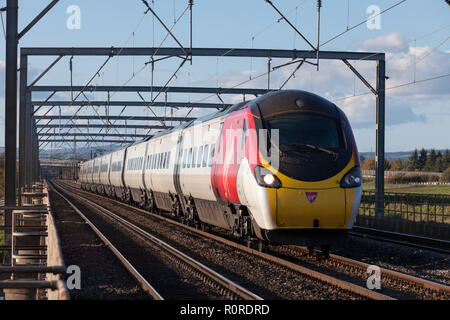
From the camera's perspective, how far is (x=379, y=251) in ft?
49.1

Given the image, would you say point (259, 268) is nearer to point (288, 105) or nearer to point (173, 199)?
point (288, 105)

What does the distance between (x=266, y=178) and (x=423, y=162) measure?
376 ft

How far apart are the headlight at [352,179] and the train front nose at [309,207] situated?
0.15m

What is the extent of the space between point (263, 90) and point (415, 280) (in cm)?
2511

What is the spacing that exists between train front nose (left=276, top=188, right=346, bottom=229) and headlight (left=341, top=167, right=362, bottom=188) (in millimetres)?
153

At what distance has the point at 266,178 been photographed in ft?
39.4

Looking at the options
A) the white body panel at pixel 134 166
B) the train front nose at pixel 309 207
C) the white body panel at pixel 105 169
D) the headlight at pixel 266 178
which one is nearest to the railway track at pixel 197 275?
the train front nose at pixel 309 207

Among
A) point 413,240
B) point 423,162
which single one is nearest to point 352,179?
point 413,240

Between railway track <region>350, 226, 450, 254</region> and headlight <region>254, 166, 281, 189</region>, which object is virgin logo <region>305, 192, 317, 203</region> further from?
railway track <region>350, 226, 450, 254</region>

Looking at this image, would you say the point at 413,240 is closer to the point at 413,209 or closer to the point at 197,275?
the point at 413,209

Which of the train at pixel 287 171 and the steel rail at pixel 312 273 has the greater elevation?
the train at pixel 287 171

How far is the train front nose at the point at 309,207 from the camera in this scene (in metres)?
11.9

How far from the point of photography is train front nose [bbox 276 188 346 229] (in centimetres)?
1187

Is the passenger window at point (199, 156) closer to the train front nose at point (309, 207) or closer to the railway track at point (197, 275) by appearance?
the railway track at point (197, 275)
